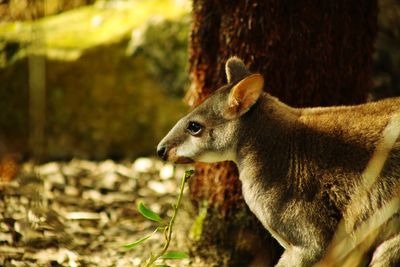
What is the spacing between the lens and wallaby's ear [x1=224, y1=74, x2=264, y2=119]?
5.15 m

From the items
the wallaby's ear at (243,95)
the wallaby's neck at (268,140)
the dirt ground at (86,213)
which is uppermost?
the wallaby's ear at (243,95)

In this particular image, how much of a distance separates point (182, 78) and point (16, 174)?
103 inches

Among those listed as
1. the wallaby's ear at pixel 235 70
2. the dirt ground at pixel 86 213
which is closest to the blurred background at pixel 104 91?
the dirt ground at pixel 86 213

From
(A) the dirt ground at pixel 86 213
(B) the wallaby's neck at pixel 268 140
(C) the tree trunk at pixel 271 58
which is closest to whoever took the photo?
(B) the wallaby's neck at pixel 268 140

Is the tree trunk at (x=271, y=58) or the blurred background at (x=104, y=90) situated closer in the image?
the tree trunk at (x=271, y=58)

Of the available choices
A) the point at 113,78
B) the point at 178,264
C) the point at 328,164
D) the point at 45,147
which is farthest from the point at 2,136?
the point at 328,164

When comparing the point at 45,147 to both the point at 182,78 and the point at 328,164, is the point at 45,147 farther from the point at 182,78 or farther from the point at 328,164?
the point at 328,164

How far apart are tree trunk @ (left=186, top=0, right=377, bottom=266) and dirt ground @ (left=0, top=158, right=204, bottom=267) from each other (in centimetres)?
39

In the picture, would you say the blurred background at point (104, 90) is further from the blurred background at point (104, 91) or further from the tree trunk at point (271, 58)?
the tree trunk at point (271, 58)

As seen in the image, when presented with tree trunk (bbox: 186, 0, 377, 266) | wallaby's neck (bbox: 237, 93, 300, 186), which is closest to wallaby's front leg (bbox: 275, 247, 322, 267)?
wallaby's neck (bbox: 237, 93, 300, 186)

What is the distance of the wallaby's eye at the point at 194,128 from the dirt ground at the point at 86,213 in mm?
1078

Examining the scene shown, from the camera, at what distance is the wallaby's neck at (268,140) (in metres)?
5.14

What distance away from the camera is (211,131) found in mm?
5391

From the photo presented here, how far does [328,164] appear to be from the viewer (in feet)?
16.3
